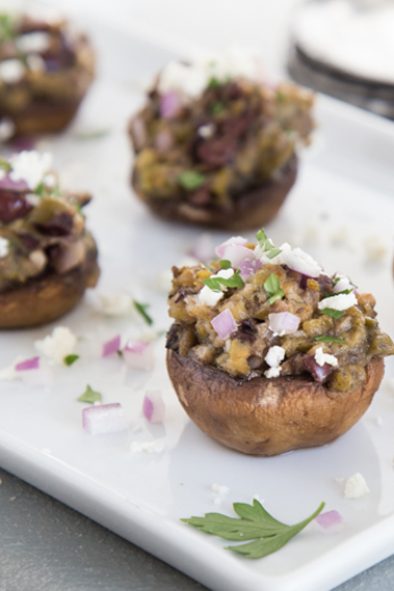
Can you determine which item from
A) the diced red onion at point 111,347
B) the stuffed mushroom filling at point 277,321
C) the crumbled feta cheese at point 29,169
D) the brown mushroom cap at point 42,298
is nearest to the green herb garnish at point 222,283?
the stuffed mushroom filling at point 277,321

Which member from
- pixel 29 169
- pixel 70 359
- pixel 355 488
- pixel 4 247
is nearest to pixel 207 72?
pixel 29 169

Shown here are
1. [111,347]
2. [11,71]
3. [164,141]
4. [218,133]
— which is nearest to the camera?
[111,347]

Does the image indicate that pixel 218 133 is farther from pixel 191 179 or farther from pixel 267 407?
pixel 267 407

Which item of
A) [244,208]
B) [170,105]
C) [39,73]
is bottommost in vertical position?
[39,73]

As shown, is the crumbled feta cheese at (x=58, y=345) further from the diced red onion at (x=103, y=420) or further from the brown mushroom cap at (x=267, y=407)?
the brown mushroom cap at (x=267, y=407)

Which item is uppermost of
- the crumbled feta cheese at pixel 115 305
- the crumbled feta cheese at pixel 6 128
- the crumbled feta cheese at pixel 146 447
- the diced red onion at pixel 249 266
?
the diced red onion at pixel 249 266

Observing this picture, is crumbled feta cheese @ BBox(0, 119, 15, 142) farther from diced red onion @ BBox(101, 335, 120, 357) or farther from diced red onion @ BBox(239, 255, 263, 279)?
diced red onion @ BBox(239, 255, 263, 279)

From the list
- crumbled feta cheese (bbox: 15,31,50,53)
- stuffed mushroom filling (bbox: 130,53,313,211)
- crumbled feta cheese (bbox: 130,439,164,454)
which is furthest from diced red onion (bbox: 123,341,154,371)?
crumbled feta cheese (bbox: 15,31,50,53)
